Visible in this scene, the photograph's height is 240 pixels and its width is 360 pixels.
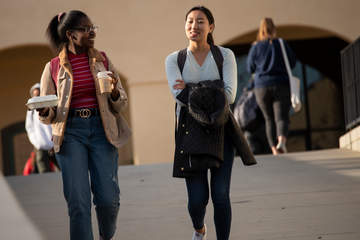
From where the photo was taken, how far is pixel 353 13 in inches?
614

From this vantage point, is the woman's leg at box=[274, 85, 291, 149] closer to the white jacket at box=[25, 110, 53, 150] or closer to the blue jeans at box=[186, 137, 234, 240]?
the white jacket at box=[25, 110, 53, 150]

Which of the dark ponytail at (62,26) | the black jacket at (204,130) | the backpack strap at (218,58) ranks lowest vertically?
the black jacket at (204,130)

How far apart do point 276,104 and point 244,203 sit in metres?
3.02

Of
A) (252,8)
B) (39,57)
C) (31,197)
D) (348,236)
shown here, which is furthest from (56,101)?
(39,57)

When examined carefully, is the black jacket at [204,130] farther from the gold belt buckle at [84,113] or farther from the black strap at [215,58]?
the gold belt buckle at [84,113]

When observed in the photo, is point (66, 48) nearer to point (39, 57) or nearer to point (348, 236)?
point (348, 236)

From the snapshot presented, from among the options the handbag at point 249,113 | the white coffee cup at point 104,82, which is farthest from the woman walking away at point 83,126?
the handbag at point 249,113

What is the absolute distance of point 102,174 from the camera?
5.46 meters

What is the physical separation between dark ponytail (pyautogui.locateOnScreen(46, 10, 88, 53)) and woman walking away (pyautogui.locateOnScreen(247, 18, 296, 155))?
5115mm

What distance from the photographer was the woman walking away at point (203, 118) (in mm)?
5445

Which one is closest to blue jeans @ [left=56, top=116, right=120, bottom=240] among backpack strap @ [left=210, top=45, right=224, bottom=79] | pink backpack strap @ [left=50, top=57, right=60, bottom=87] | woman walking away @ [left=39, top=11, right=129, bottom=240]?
woman walking away @ [left=39, top=11, right=129, bottom=240]

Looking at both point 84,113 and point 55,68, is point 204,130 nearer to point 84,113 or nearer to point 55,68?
point 84,113

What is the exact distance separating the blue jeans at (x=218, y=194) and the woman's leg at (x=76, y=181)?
714 millimetres

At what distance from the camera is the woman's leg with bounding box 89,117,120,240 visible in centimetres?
546
